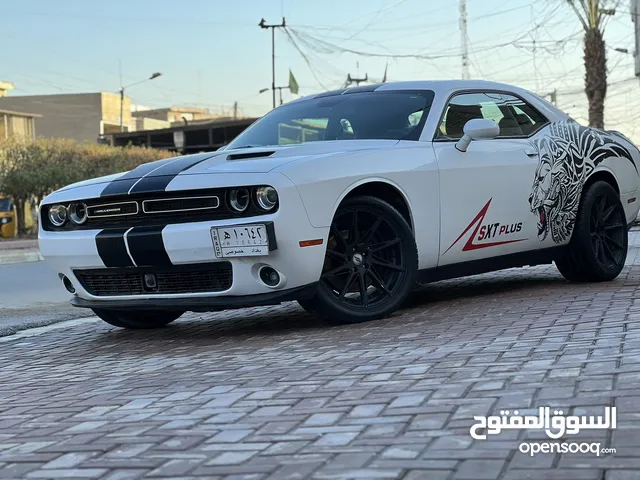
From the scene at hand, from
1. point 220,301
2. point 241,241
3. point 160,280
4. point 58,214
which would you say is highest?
point 58,214

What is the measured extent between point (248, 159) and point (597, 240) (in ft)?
10.5

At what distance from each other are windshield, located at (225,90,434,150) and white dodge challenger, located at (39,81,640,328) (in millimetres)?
14

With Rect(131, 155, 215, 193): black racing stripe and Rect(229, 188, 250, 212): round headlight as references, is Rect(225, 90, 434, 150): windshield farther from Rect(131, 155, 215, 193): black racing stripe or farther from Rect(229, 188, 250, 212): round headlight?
Rect(229, 188, 250, 212): round headlight

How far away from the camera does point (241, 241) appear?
5387 mm

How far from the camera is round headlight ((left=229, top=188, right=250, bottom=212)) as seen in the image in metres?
5.45

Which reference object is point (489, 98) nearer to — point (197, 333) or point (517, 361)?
point (197, 333)

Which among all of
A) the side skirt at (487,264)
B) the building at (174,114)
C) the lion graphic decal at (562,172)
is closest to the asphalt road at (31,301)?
the side skirt at (487,264)

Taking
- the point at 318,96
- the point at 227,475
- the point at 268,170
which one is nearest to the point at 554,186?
the point at 318,96

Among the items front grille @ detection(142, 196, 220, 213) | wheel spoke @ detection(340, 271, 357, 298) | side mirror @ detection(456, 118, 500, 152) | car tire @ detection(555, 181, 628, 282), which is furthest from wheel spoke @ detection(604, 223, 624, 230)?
front grille @ detection(142, 196, 220, 213)

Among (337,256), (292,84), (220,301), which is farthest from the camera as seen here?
(292,84)

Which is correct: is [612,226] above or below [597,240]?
above

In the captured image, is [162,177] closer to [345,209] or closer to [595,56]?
[345,209]

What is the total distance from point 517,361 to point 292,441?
54.6 inches

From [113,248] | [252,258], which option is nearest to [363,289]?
[252,258]
